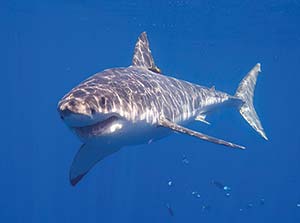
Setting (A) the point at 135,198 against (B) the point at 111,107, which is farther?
(A) the point at 135,198

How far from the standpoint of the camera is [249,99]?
13211mm

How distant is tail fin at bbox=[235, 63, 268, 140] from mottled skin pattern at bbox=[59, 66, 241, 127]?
2.02 metres

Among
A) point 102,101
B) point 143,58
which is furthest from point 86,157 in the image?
point 143,58

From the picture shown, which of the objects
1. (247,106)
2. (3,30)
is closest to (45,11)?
(3,30)

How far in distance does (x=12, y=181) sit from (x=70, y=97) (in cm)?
3758

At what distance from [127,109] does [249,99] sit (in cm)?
814

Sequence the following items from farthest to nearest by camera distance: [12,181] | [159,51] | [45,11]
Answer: [159,51], [12,181], [45,11]

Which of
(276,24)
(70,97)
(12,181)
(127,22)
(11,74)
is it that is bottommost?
(70,97)

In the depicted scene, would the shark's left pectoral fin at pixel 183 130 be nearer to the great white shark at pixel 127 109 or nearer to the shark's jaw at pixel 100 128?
the great white shark at pixel 127 109

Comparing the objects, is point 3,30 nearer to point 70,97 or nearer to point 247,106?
point 247,106

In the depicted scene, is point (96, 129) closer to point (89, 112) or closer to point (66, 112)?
point (89, 112)

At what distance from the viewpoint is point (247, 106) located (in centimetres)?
1284

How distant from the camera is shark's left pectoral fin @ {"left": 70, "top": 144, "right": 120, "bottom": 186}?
6219 millimetres

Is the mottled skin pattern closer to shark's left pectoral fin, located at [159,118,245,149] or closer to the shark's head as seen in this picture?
the shark's head
